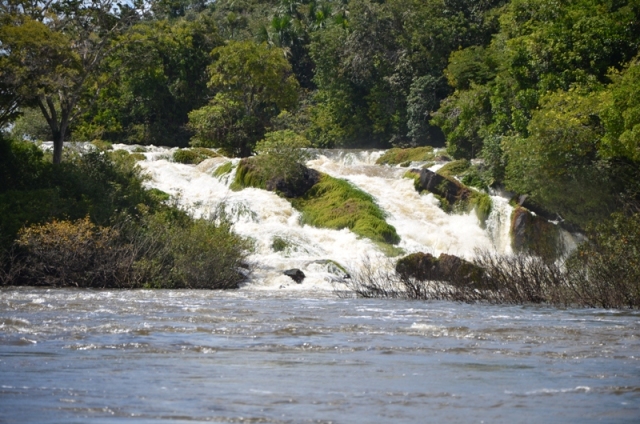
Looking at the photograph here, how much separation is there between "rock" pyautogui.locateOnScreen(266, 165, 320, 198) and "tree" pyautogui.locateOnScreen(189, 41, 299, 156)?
16.6 metres

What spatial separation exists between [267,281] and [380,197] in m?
10.0

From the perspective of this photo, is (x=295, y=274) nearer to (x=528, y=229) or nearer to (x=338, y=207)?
(x=338, y=207)

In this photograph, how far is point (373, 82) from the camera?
57.4 meters

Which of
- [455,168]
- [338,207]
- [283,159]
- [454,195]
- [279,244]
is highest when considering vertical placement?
[455,168]

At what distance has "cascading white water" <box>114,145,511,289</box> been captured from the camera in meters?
28.2

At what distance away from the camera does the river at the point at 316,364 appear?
7254mm

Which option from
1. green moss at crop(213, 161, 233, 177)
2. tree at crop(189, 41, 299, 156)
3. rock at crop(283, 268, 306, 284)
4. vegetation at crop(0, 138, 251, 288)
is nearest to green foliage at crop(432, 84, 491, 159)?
green moss at crop(213, 161, 233, 177)

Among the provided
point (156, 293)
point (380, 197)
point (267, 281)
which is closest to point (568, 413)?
point (156, 293)

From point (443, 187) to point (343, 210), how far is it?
4043 mm

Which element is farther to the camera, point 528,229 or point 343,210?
point 343,210

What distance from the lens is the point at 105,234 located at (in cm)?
2420

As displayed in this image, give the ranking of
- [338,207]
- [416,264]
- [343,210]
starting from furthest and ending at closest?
[338,207]
[343,210]
[416,264]

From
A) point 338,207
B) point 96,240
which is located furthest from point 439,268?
point 338,207

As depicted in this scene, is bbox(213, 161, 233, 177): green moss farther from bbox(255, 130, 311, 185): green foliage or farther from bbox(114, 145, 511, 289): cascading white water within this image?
bbox(255, 130, 311, 185): green foliage
